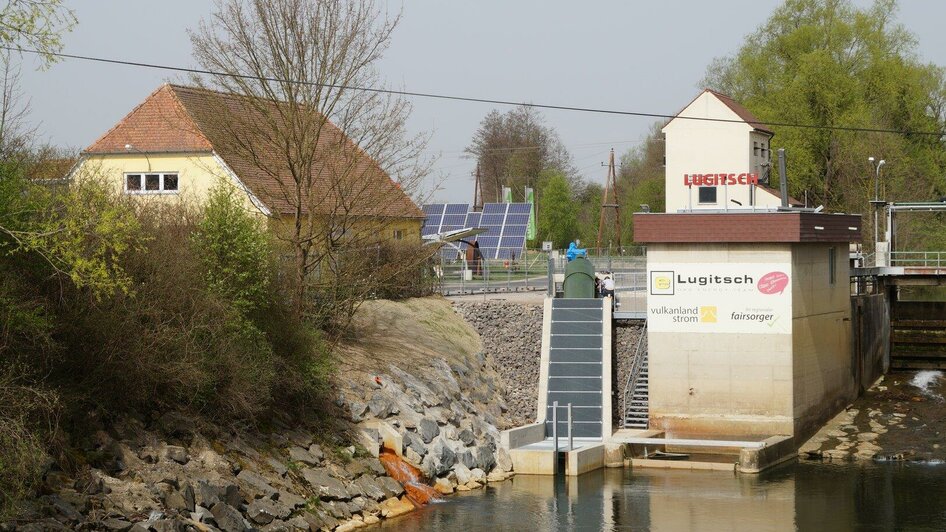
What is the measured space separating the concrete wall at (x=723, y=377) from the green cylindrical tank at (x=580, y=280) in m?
3.33

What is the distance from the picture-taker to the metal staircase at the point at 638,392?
103 feet

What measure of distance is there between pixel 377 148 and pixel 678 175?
109 feet

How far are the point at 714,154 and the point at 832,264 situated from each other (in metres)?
25.6

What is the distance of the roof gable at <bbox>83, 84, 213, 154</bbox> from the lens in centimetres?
3894

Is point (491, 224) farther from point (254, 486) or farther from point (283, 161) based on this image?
point (254, 486)

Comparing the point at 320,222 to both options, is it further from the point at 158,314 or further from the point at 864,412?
the point at 864,412

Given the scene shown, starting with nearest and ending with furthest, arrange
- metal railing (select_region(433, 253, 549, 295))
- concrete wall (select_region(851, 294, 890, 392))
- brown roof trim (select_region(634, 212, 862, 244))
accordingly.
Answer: brown roof trim (select_region(634, 212, 862, 244)) → concrete wall (select_region(851, 294, 890, 392)) → metal railing (select_region(433, 253, 549, 295))

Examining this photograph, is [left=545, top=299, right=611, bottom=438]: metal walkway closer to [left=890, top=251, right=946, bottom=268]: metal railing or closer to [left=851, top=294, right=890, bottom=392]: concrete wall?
[left=851, top=294, right=890, bottom=392]: concrete wall

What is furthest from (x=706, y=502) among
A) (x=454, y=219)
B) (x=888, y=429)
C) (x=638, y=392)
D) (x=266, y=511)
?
(x=454, y=219)

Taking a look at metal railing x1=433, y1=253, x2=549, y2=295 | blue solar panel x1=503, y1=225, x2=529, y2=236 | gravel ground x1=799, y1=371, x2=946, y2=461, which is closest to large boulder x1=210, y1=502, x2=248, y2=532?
gravel ground x1=799, y1=371, x2=946, y2=461

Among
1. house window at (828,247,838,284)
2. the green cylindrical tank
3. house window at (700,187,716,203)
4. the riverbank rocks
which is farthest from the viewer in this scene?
house window at (700,187,716,203)

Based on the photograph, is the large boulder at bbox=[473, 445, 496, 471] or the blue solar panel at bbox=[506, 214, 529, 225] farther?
the blue solar panel at bbox=[506, 214, 529, 225]

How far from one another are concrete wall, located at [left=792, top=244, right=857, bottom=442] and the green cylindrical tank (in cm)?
596

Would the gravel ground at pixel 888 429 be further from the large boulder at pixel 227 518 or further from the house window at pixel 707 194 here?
the house window at pixel 707 194
